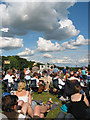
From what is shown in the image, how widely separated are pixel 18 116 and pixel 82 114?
1.38 m

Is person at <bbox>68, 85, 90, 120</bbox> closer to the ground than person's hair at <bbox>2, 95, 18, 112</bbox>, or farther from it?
closer to the ground

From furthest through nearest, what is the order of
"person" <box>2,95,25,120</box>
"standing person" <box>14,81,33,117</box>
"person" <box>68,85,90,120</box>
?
"standing person" <box>14,81,33,117</box>, "person" <box>68,85,90,120</box>, "person" <box>2,95,25,120</box>

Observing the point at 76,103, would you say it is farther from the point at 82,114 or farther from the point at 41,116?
the point at 41,116

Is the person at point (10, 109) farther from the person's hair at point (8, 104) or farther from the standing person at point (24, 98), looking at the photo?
the standing person at point (24, 98)

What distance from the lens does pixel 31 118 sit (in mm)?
3137

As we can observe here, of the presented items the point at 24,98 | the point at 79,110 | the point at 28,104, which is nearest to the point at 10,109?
the point at 28,104

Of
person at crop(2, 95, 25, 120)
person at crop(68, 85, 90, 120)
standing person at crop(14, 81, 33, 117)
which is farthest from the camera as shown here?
standing person at crop(14, 81, 33, 117)

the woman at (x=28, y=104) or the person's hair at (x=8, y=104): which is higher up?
the person's hair at (x=8, y=104)

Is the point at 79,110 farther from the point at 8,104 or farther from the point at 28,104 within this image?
the point at 8,104

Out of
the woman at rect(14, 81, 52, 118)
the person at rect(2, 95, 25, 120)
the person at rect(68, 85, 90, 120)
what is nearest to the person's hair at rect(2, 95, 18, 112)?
the person at rect(2, 95, 25, 120)

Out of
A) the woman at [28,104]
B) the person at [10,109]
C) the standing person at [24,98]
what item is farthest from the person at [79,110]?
the person at [10,109]

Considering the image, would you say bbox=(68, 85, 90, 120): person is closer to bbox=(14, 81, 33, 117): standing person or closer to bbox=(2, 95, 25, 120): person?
bbox=(14, 81, 33, 117): standing person

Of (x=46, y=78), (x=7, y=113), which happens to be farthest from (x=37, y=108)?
(x=46, y=78)

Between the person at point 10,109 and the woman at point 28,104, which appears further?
the woman at point 28,104
